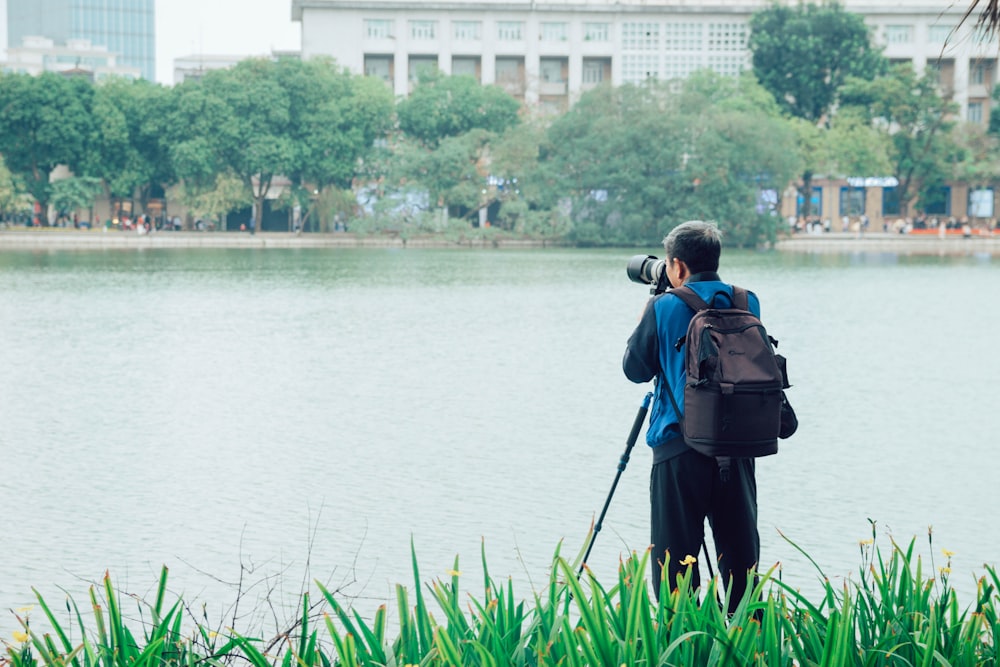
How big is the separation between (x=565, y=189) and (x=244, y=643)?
52.8 metres

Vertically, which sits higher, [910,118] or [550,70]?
[550,70]

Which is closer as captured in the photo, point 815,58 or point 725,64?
point 815,58

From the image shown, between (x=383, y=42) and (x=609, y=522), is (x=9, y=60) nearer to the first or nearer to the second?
(x=383, y=42)

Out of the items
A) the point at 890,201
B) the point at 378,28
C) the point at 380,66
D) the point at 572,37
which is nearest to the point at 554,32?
A: the point at 572,37

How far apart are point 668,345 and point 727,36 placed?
Result: 267ft

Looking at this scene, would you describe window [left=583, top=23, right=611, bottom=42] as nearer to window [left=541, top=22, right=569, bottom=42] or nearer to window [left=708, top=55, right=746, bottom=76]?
window [left=541, top=22, right=569, bottom=42]

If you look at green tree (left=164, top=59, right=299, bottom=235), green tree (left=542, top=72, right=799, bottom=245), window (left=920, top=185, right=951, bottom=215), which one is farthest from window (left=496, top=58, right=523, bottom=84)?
green tree (left=542, top=72, right=799, bottom=245)

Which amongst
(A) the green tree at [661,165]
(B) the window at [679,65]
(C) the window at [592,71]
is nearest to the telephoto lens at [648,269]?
(A) the green tree at [661,165]

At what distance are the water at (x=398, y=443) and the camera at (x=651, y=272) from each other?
1.08 metres

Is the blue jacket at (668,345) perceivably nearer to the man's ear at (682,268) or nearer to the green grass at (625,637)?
the man's ear at (682,268)

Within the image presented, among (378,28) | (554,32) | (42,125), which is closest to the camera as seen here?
(42,125)

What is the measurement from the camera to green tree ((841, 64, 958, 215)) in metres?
67.2

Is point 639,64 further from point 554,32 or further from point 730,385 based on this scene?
point 730,385

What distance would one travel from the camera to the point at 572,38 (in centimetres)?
8481
